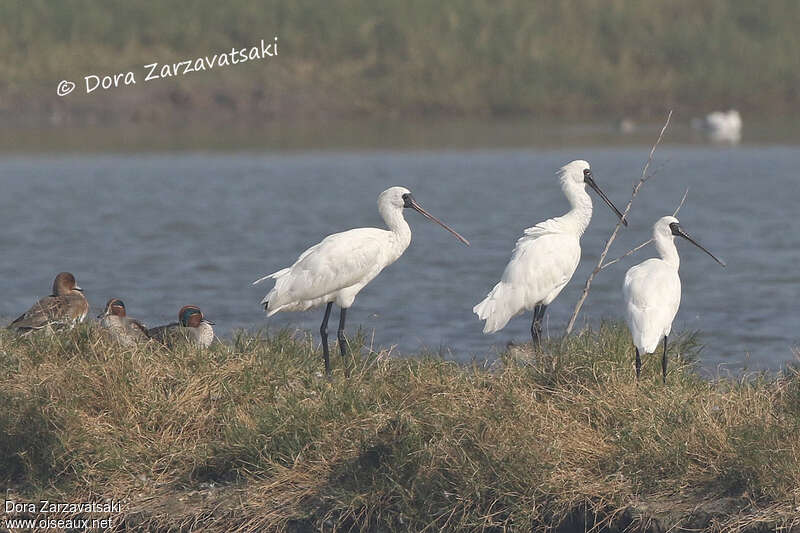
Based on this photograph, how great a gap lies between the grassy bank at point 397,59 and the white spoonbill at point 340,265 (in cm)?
2118

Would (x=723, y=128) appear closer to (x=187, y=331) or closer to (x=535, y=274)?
(x=535, y=274)

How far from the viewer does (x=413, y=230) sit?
65.0ft

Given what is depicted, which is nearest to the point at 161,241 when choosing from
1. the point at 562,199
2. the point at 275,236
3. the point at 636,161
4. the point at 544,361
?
the point at 275,236

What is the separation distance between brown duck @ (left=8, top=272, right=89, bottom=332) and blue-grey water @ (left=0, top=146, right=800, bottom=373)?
3.46 feet

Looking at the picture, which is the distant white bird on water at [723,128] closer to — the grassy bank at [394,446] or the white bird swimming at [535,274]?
the white bird swimming at [535,274]

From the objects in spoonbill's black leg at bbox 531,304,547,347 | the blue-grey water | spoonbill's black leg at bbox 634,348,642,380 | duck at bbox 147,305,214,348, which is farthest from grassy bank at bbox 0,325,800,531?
the blue-grey water

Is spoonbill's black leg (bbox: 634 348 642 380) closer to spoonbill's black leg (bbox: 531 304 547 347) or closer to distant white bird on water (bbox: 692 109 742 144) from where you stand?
spoonbill's black leg (bbox: 531 304 547 347)

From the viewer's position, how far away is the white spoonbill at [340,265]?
8.57 metres

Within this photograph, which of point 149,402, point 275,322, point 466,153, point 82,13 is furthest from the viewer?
point 82,13

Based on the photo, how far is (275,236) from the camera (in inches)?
762

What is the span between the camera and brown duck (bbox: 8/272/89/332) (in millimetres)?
8375

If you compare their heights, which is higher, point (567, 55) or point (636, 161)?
point (567, 55)

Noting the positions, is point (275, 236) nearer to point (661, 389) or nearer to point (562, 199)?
point (562, 199)

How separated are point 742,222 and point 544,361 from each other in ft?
43.8
